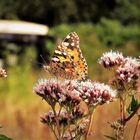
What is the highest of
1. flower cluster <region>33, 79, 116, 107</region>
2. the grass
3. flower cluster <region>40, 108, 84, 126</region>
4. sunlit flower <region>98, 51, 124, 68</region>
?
the grass

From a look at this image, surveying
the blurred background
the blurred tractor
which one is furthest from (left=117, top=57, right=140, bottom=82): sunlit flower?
the blurred tractor

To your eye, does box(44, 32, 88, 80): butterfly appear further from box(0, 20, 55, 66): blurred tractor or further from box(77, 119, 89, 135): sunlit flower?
box(0, 20, 55, 66): blurred tractor

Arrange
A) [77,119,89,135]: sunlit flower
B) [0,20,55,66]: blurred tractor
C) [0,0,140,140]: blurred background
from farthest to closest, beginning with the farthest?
1. [0,20,55,66]: blurred tractor
2. [0,0,140,140]: blurred background
3. [77,119,89,135]: sunlit flower

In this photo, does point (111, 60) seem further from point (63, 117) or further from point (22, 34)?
point (22, 34)

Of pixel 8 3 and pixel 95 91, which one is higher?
pixel 8 3

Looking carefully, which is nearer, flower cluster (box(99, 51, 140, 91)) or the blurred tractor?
flower cluster (box(99, 51, 140, 91))

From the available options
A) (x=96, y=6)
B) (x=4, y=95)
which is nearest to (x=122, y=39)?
(x=96, y=6)

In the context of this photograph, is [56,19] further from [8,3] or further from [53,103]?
[53,103]
